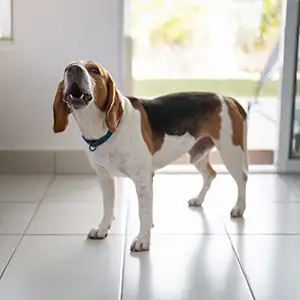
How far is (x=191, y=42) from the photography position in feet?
13.8

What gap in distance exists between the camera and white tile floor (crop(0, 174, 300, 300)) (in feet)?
5.56

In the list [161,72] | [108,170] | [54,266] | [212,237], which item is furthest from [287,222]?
[161,72]

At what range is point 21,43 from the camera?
290cm

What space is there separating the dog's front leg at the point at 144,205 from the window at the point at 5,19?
130 centimetres

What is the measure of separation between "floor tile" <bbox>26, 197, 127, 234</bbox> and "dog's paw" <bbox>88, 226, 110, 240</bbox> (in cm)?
5

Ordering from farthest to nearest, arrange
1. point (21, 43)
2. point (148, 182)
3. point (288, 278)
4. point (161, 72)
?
point (161, 72)
point (21, 43)
point (148, 182)
point (288, 278)

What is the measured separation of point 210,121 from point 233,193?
1.96ft

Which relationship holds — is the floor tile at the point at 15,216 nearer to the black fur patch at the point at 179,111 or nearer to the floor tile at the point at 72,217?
the floor tile at the point at 72,217

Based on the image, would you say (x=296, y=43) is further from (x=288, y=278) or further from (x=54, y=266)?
(x=54, y=266)

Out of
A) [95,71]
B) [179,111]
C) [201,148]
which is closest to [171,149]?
[179,111]

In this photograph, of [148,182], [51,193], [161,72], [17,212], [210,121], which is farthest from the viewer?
[161,72]

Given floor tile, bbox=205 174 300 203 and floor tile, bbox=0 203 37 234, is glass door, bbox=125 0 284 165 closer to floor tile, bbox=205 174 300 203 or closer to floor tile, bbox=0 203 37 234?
floor tile, bbox=205 174 300 203

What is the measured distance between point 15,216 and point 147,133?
689mm

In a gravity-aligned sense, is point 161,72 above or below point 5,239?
above
